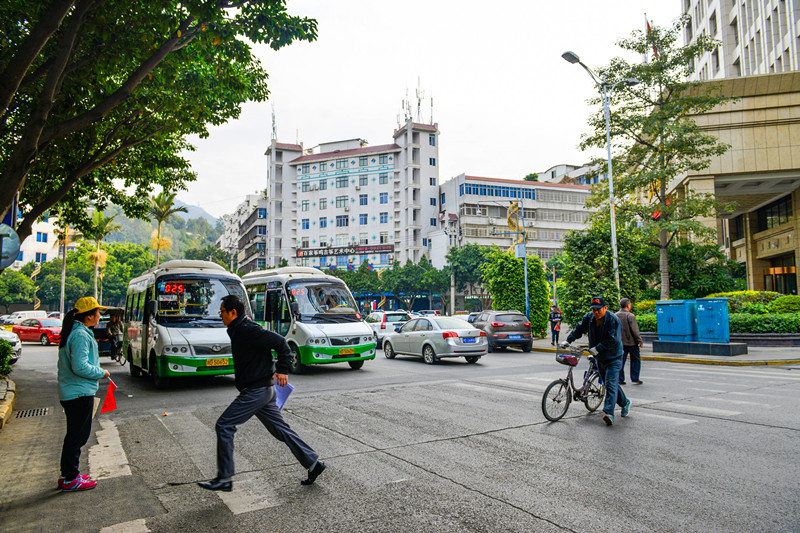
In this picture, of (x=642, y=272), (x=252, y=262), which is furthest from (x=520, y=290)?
(x=252, y=262)

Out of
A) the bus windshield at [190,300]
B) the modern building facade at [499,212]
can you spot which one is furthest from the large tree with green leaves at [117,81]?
the modern building facade at [499,212]

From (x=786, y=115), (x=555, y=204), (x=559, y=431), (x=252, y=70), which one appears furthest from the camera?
(x=555, y=204)

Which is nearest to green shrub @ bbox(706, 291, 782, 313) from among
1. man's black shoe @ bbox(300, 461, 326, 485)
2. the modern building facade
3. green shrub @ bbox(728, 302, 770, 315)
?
green shrub @ bbox(728, 302, 770, 315)

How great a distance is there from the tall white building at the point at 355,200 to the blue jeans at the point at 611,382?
2829 inches

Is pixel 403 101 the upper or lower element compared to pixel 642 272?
Result: upper

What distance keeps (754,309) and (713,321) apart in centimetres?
596

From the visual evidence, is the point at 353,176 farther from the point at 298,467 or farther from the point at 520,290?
the point at 298,467

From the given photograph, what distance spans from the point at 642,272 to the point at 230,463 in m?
31.6

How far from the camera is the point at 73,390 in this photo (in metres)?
5.03

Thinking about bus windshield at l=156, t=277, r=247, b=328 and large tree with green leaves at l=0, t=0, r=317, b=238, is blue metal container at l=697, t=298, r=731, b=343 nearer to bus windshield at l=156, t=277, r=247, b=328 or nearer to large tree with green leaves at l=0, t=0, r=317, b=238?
bus windshield at l=156, t=277, r=247, b=328

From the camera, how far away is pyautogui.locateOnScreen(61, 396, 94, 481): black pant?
4.97 meters

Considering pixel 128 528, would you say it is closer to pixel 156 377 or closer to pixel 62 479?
pixel 62 479

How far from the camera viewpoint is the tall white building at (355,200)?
81.5 meters

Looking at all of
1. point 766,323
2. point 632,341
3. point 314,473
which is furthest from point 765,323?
point 314,473
